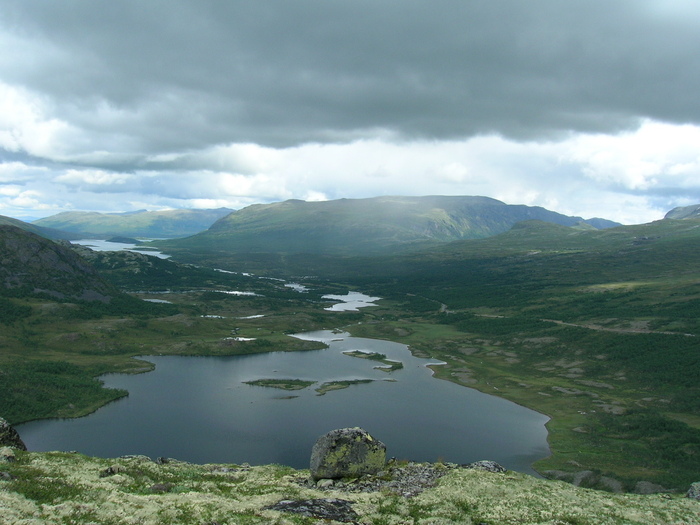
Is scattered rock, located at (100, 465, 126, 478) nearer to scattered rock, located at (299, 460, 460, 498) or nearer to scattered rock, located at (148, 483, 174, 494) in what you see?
scattered rock, located at (148, 483, 174, 494)

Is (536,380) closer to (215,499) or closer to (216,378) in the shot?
(216,378)

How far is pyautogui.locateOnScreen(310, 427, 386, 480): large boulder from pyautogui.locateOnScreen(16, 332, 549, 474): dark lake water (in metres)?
48.1

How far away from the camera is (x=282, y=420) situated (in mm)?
112312

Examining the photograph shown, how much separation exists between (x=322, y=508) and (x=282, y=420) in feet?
279

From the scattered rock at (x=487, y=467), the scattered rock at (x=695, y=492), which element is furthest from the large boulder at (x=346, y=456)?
the scattered rock at (x=695, y=492)

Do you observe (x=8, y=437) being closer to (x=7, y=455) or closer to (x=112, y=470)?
(x=7, y=455)

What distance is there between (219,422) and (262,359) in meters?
68.7

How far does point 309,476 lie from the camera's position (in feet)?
145

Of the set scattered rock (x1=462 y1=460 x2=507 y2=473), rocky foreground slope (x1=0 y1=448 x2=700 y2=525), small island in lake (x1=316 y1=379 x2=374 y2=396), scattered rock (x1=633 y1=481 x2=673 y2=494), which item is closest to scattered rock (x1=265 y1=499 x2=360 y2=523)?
rocky foreground slope (x1=0 y1=448 x2=700 y2=525)

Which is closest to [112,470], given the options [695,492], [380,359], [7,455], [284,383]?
[7,455]

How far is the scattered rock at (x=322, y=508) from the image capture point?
30.2 m

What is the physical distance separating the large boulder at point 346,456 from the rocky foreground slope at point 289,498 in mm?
1421

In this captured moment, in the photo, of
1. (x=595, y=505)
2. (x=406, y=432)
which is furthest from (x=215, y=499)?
(x=406, y=432)

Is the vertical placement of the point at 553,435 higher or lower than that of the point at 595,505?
lower
